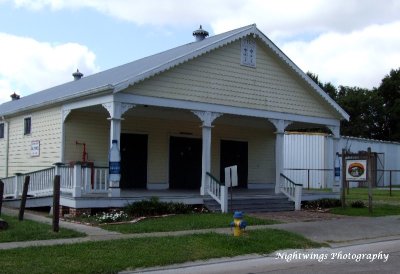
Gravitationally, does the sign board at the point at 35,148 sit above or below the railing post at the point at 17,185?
above

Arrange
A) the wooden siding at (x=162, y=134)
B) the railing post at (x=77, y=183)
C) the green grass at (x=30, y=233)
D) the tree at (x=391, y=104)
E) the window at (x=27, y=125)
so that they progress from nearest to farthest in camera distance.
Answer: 1. the green grass at (x=30, y=233)
2. the railing post at (x=77, y=183)
3. the wooden siding at (x=162, y=134)
4. the window at (x=27, y=125)
5. the tree at (x=391, y=104)

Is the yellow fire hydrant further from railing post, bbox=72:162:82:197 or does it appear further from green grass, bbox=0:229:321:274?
railing post, bbox=72:162:82:197

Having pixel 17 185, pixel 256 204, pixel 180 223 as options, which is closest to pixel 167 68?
pixel 180 223

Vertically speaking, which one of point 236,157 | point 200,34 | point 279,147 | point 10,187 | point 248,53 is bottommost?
point 10,187

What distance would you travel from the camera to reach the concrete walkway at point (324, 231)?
11.7m

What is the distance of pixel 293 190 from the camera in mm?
20297

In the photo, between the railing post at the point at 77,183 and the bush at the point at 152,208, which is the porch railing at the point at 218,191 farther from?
the railing post at the point at 77,183

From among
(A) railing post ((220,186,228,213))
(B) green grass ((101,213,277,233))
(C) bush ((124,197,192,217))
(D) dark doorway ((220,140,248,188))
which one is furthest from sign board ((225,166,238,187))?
(D) dark doorway ((220,140,248,188))

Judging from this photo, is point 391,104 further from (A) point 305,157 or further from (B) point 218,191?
(B) point 218,191

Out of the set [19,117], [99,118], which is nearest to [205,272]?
[99,118]

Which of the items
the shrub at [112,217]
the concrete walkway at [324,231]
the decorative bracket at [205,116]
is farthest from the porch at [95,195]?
the decorative bracket at [205,116]

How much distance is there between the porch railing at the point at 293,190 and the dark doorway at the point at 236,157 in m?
3.92

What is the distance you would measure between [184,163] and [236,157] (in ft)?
9.28

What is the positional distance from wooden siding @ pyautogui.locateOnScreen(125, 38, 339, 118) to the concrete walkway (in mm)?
5290
